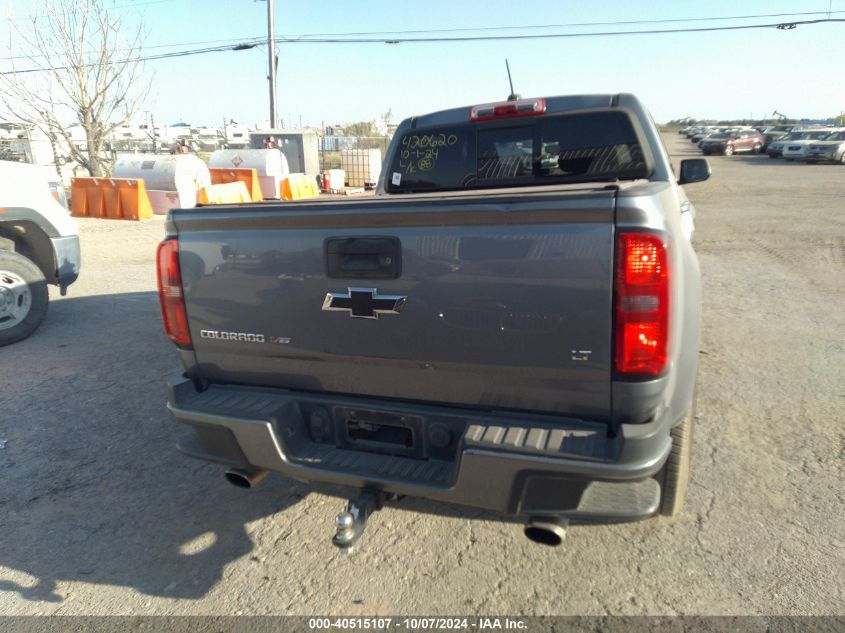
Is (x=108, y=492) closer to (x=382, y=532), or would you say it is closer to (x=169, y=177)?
(x=382, y=532)

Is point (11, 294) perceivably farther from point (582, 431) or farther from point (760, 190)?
point (760, 190)

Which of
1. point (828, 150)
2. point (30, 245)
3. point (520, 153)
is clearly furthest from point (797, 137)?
point (30, 245)

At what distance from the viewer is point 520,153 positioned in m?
3.98

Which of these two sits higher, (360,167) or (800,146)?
(800,146)

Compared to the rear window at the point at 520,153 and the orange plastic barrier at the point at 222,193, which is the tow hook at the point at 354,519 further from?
the orange plastic barrier at the point at 222,193

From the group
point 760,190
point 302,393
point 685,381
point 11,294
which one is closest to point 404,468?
point 302,393

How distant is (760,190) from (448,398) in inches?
826

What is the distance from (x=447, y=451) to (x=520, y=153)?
7.95 feet

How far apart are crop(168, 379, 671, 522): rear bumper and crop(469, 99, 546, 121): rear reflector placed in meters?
2.37

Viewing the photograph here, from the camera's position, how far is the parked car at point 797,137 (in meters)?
32.4

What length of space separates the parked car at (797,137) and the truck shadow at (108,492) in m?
38.1

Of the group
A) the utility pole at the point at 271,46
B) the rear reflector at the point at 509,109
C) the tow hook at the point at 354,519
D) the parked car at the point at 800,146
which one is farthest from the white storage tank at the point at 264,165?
the parked car at the point at 800,146

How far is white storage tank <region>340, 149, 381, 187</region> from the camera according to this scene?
2162 centimetres

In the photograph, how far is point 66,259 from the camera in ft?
20.2
